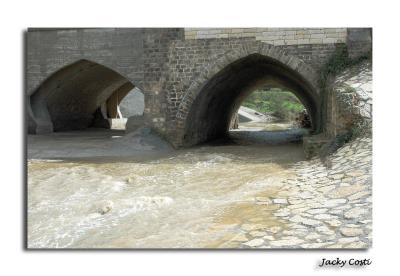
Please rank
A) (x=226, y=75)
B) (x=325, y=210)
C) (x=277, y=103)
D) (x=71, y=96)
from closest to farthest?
A: 1. (x=325, y=210)
2. (x=226, y=75)
3. (x=71, y=96)
4. (x=277, y=103)

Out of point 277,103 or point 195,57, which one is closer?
point 195,57

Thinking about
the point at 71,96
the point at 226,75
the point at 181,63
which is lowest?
the point at 71,96

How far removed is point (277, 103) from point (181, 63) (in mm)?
23991

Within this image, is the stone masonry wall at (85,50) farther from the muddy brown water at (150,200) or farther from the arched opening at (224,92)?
the muddy brown water at (150,200)

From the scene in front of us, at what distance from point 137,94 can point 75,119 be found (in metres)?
9.01

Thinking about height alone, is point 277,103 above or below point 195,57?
above

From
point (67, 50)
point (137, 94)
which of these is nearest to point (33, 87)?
point (67, 50)

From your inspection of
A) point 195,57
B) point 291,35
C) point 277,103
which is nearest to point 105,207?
point 195,57

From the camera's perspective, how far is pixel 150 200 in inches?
218

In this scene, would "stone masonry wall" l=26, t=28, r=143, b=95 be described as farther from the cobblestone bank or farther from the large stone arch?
the cobblestone bank

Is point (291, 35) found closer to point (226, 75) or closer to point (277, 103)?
point (226, 75)

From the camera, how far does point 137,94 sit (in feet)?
82.1

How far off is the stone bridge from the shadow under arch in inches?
1.7

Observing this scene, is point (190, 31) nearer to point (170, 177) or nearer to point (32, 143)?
point (170, 177)
